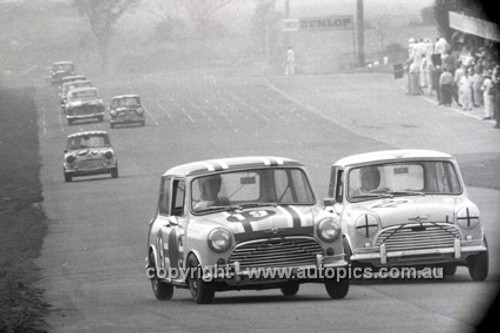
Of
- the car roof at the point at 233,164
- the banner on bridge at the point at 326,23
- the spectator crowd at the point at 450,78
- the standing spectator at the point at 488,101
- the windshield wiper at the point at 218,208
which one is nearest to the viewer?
the windshield wiper at the point at 218,208

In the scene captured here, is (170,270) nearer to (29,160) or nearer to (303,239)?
(303,239)

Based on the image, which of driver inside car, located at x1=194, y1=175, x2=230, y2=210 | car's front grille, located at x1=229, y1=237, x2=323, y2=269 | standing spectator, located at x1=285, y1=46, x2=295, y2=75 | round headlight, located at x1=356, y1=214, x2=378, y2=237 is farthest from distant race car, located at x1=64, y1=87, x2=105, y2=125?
car's front grille, located at x1=229, y1=237, x2=323, y2=269

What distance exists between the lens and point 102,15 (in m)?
118

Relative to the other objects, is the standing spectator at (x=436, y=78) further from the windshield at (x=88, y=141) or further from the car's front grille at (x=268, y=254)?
the car's front grille at (x=268, y=254)

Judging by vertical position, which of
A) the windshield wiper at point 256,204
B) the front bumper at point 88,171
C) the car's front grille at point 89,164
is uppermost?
the windshield wiper at point 256,204

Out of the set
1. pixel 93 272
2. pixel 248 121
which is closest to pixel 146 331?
pixel 93 272

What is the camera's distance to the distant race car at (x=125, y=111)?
6100cm

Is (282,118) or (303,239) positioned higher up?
(303,239)

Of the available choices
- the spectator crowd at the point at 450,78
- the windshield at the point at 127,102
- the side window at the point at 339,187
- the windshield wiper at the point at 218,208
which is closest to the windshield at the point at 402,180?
the side window at the point at 339,187

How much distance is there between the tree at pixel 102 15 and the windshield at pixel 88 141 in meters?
67.5

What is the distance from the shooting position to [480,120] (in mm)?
51031

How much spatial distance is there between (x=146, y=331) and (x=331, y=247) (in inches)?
113

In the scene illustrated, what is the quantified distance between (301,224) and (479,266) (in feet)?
9.34

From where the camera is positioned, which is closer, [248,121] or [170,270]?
[170,270]
